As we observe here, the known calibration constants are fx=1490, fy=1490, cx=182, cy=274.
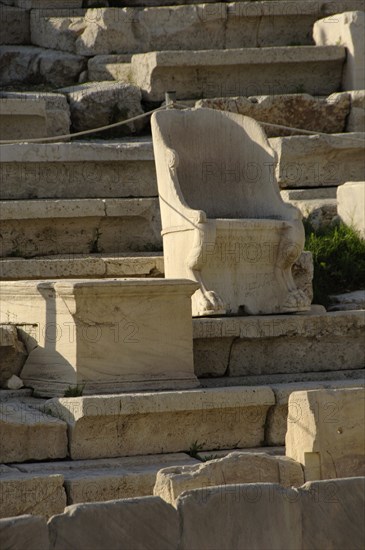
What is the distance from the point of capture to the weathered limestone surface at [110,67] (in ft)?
45.3

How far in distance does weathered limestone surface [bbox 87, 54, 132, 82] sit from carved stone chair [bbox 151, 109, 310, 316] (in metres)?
3.11

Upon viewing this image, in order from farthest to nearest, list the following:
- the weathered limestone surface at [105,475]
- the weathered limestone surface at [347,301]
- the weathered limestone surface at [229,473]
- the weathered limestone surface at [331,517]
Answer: the weathered limestone surface at [347,301] < the weathered limestone surface at [105,475] < the weathered limestone surface at [229,473] < the weathered limestone surface at [331,517]

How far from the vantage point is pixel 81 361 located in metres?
9.06

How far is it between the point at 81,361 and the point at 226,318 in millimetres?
1245

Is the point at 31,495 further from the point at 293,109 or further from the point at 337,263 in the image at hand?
the point at 293,109

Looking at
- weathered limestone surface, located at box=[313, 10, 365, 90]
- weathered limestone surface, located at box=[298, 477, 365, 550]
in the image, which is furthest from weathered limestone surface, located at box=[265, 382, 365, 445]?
weathered limestone surface, located at box=[313, 10, 365, 90]

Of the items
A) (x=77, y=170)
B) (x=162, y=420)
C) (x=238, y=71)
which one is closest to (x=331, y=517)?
(x=162, y=420)

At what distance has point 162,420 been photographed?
345 inches

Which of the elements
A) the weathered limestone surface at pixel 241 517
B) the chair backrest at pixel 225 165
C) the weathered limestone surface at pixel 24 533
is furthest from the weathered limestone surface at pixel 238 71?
the weathered limestone surface at pixel 24 533

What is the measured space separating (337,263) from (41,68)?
14.2ft

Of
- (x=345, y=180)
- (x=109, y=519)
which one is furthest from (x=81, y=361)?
(x=345, y=180)

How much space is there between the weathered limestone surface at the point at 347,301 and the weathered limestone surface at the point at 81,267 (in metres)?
1.26

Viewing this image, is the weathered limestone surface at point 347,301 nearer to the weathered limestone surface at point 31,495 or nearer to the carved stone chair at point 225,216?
the carved stone chair at point 225,216

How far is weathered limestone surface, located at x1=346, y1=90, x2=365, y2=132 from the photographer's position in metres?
13.0
